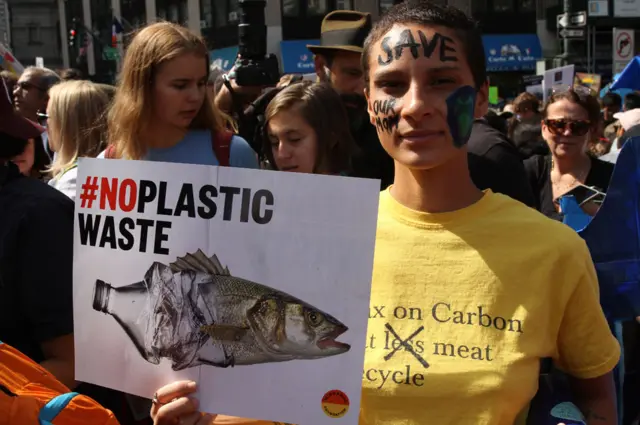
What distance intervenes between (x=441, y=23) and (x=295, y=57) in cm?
3123

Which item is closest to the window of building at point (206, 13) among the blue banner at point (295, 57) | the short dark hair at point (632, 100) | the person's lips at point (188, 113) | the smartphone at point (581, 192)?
the blue banner at point (295, 57)

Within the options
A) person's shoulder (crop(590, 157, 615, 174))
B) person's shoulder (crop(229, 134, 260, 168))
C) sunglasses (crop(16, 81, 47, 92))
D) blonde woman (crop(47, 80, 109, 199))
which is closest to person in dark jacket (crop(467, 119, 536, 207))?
person's shoulder (crop(229, 134, 260, 168))

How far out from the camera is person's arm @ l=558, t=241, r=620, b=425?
A: 171cm

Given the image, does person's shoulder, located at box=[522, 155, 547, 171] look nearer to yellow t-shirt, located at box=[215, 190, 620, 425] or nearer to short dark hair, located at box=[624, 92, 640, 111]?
yellow t-shirt, located at box=[215, 190, 620, 425]

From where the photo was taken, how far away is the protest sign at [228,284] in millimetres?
1638

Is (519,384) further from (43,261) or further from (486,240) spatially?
(43,261)

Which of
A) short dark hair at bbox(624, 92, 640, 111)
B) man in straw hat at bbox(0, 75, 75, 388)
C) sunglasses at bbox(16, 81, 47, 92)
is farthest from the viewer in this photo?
short dark hair at bbox(624, 92, 640, 111)

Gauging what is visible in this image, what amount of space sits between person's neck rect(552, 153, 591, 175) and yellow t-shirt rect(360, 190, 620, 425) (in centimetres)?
267

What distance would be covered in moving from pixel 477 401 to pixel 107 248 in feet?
2.82

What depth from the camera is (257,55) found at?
687cm

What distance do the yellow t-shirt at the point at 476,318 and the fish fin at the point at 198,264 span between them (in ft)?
1.13

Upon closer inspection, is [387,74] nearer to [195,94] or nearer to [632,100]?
[195,94]

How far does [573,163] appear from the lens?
4320mm

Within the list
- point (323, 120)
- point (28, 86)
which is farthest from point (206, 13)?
point (323, 120)
